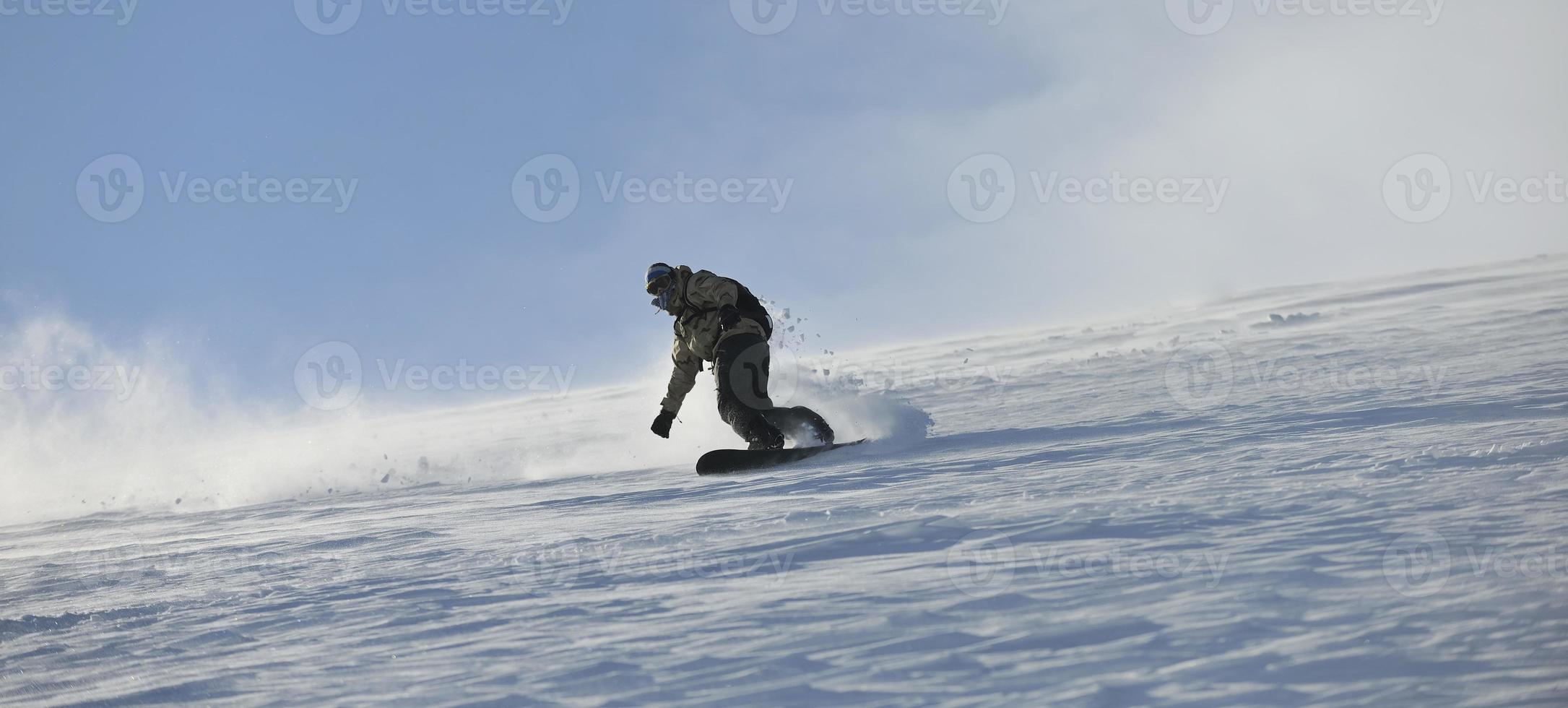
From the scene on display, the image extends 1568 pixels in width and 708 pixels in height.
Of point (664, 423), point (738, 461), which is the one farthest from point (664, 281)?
point (738, 461)

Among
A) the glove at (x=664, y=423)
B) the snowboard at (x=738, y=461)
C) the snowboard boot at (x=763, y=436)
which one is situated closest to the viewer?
the snowboard at (x=738, y=461)

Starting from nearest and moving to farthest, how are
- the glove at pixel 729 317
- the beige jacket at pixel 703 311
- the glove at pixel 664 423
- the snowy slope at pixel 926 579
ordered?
1. the snowy slope at pixel 926 579
2. the glove at pixel 729 317
3. the beige jacket at pixel 703 311
4. the glove at pixel 664 423

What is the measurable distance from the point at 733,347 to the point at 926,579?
19.5 feet

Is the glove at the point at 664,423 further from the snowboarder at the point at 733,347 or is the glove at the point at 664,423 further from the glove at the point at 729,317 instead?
the glove at the point at 729,317

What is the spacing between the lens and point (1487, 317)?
54.2 ft

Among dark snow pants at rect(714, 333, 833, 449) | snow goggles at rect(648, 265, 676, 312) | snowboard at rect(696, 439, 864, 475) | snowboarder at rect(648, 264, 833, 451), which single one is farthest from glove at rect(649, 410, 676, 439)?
snowboard at rect(696, 439, 864, 475)

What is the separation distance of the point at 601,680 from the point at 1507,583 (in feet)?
8.28

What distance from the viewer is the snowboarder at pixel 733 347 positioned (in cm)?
918

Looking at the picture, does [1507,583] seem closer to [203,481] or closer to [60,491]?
[203,481]

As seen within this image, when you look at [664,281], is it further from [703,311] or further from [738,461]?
[738,461]

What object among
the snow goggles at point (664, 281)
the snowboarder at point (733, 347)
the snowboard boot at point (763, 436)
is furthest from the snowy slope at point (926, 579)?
the snow goggles at point (664, 281)

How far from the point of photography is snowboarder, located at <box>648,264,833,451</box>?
9180 mm

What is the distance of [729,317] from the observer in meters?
9.31

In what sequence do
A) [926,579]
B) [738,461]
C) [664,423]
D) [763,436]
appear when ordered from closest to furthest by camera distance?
[926,579]
[738,461]
[763,436]
[664,423]
